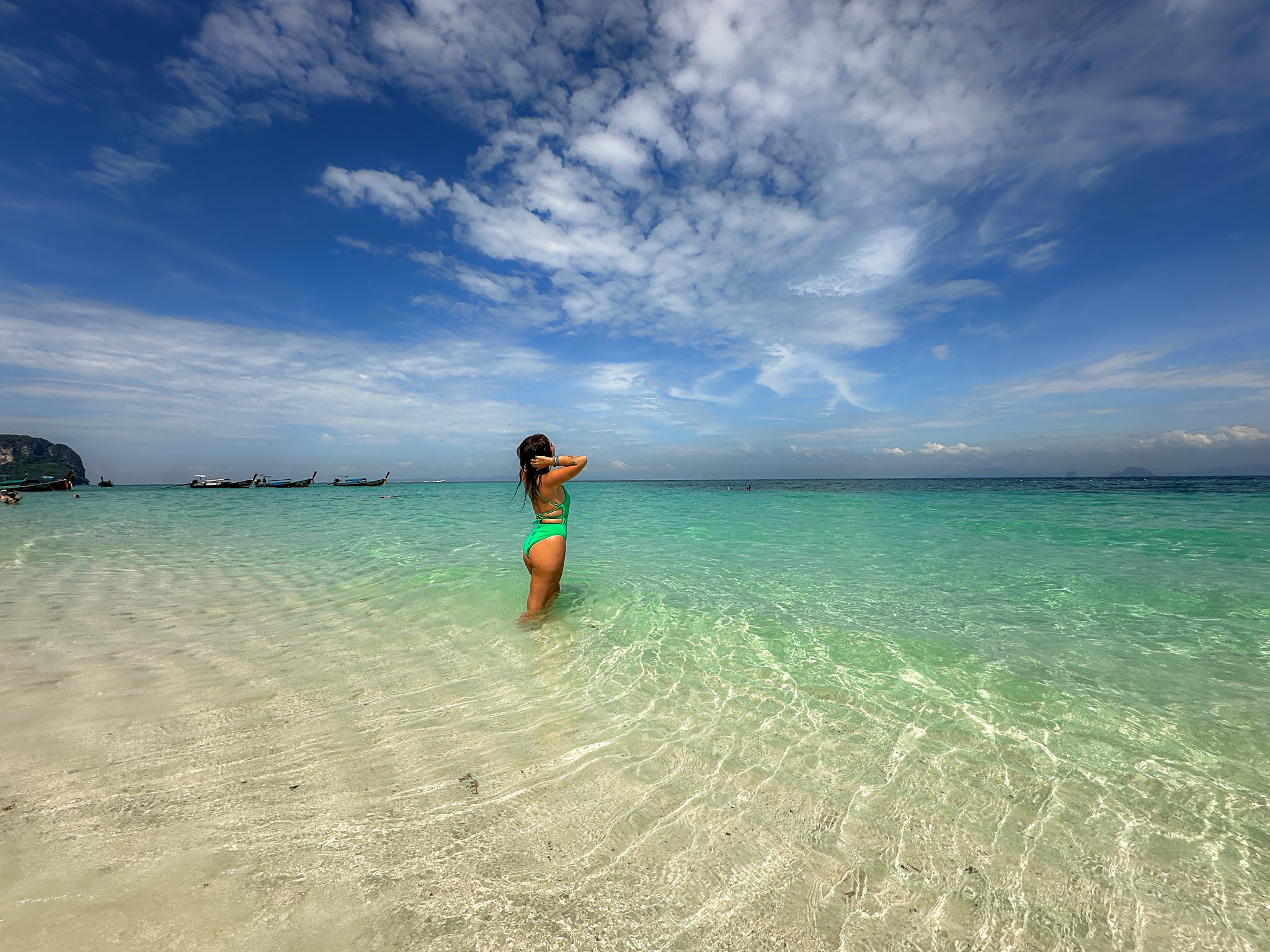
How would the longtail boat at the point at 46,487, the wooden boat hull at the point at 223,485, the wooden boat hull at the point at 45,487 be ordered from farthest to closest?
1. the wooden boat hull at the point at 223,485
2. the longtail boat at the point at 46,487
3. the wooden boat hull at the point at 45,487

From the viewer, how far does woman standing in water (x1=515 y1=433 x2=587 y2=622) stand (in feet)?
22.4

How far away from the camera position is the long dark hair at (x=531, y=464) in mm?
6871

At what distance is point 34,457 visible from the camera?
121250mm

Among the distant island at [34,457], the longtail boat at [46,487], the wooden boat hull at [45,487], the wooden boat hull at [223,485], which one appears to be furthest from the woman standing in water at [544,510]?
the distant island at [34,457]

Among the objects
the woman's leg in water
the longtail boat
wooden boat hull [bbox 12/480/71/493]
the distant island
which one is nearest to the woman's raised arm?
the woman's leg in water

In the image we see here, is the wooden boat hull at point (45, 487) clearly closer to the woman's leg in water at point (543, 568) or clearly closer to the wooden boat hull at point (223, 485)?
the wooden boat hull at point (223, 485)

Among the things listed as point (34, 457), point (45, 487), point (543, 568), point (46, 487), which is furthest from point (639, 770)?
point (34, 457)

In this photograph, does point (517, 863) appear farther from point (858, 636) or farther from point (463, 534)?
point (463, 534)

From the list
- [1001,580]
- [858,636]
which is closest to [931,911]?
[858,636]

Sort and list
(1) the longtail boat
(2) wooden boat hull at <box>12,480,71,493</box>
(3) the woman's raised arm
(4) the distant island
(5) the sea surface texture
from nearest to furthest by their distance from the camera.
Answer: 1. (5) the sea surface texture
2. (3) the woman's raised arm
3. (2) wooden boat hull at <box>12,480,71,493</box>
4. (1) the longtail boat
5. (4) the distant island

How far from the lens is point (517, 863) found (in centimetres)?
257

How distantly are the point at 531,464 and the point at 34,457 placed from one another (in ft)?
613

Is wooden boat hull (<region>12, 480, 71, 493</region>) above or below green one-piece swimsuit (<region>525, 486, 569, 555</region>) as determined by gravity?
below

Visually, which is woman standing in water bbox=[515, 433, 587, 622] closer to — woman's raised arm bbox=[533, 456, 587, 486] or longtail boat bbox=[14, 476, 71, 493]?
woman's raised arm bbox=[533, 456, 587, 486]
